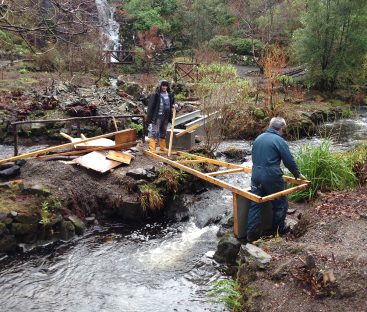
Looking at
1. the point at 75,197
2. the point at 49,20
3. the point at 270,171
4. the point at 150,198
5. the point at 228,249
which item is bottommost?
the point at 228,249

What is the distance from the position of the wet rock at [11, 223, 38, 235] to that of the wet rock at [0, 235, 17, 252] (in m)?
0.11

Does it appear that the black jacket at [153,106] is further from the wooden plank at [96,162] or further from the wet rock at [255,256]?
the wet rock at [255,256]

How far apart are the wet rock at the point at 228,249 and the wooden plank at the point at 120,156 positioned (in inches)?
133

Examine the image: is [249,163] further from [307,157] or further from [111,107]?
[111,107]

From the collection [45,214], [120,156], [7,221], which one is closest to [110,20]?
[120,156]

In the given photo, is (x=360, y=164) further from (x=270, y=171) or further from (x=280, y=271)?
(x=280, y=271)

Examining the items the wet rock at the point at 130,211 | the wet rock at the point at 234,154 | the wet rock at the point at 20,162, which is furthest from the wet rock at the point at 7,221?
the wet rock at the point at 234,154

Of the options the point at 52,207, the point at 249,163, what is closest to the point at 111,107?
the point at 249,163

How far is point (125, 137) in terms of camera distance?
10617 millimetres

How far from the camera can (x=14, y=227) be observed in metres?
7.41

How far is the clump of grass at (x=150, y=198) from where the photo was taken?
8781 mm

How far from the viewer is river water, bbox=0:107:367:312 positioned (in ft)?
20.1

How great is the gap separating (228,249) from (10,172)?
4599mm

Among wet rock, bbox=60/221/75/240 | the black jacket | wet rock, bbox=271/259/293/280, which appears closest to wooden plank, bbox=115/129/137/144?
the black jacket
